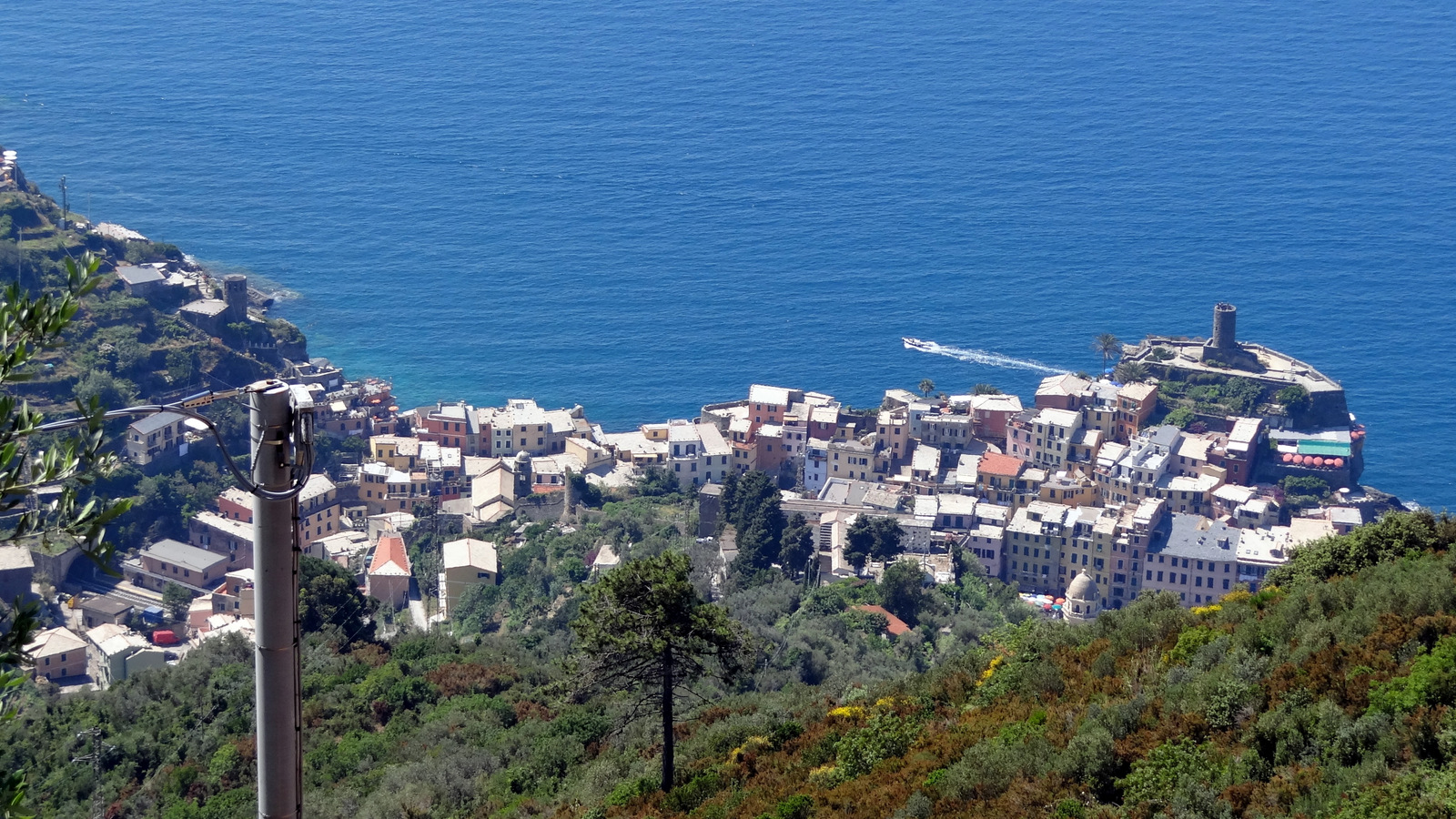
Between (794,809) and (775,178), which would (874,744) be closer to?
(794,809)

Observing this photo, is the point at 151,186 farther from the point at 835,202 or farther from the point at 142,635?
the point at 142,635

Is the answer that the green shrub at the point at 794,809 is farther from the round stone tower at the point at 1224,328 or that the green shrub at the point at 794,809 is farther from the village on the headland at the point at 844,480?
the round stone tower at the point at 1224,328

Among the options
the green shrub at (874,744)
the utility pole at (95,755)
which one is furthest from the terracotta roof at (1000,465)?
the green shrub at (874,744)

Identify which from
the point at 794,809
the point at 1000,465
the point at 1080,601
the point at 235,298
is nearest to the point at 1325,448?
the point at 1000,465

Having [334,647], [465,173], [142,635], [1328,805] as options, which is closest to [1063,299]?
[465,173]

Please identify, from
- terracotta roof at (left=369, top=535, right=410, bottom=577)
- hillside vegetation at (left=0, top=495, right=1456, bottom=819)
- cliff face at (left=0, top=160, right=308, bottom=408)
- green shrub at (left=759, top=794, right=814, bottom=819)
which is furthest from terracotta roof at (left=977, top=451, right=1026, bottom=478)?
green shrub at (left=759, top=794, right=814, bottom=819)

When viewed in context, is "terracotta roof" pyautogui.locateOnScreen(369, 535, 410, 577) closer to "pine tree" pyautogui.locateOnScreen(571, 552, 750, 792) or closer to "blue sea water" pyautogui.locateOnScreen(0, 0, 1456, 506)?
"blue sea water" pyautogui.locateOnScreen(0, 0, 1456, 506)
